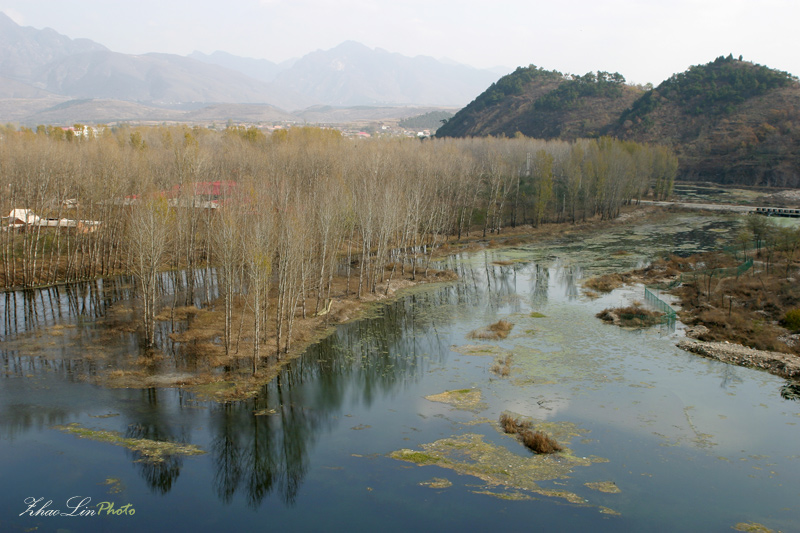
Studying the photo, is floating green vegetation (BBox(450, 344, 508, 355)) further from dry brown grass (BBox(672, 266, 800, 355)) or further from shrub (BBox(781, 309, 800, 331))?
shrub (BBox(781, 309, 800, 331))

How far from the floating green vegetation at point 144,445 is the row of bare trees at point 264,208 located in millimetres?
6768

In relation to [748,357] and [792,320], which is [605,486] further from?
[792,320]

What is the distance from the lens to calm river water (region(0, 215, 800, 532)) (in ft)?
61.2

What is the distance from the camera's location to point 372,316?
3884 centimetres

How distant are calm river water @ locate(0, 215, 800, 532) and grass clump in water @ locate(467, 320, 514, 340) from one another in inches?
21.8

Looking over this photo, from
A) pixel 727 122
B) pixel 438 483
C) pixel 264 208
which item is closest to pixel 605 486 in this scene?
pixel 438 483

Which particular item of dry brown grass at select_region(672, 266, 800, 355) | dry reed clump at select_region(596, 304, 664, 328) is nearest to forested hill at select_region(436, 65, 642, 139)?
dry brown grass at select_region(672, 266, 800, 355)

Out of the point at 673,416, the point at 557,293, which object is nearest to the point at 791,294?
the point at 557,293

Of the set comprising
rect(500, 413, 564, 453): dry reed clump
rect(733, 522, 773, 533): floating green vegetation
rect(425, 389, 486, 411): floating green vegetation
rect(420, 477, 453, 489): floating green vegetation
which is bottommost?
rect(420, 477, 453, 489): floating green vegetation

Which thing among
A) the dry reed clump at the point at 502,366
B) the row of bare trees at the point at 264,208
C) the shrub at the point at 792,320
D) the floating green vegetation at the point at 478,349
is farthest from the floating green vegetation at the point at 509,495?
the shrub at the point at 792,320

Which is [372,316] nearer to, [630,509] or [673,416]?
[673,416]

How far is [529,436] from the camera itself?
2256 centimetres

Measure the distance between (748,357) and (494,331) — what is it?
1389cm

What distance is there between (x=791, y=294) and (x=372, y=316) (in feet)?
94.7
